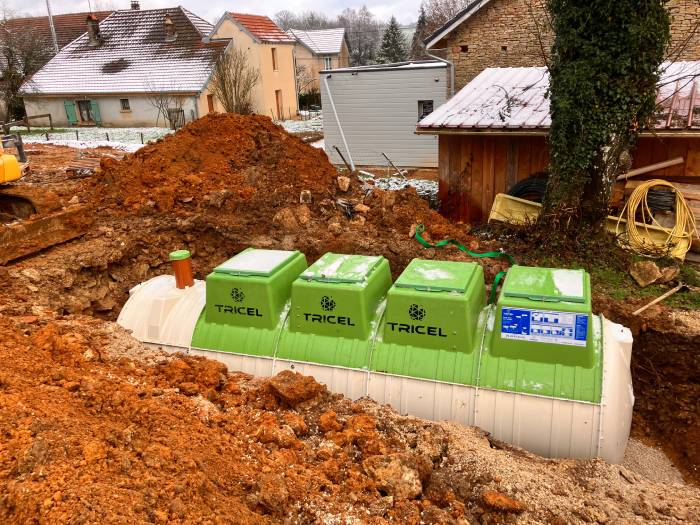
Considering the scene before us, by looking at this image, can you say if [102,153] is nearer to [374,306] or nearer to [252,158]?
[252,158]

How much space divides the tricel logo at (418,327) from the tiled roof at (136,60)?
27.8 metres

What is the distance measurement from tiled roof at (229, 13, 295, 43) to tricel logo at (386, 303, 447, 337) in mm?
32600

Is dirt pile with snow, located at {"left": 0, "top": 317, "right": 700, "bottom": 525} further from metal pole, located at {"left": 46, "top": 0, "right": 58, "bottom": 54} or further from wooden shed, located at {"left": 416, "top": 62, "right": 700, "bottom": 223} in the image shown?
metal pole, located at {"left": 46, "top": 0, "right": 58, "bottom": 54}

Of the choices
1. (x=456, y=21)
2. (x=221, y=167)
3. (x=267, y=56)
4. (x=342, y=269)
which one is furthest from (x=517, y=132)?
(x=267, y=56)

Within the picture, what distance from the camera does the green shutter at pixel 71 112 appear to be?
33656 millimetres

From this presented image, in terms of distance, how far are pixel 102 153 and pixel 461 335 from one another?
1753cm

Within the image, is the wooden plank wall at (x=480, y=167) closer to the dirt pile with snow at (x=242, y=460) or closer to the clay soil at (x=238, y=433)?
the clay soil at (x=238, y=433)

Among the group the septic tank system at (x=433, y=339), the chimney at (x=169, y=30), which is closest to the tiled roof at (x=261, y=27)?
the chimney at (x=169, y=30)

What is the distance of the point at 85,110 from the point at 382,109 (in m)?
22.0

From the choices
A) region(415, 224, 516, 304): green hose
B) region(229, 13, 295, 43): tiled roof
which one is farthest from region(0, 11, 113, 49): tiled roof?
region(415, 224, 516, 304): green hose

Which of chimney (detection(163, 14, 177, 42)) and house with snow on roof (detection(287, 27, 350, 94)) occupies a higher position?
chimney (detection(163, 14, 177, 42))

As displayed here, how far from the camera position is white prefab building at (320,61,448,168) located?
67.6ft

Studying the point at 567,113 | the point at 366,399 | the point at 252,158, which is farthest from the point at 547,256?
the point at 252,158

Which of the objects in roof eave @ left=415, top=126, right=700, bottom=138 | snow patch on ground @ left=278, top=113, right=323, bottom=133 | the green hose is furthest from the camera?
snow patch on ground @ left=278, top=113, right=323, bottom=133
